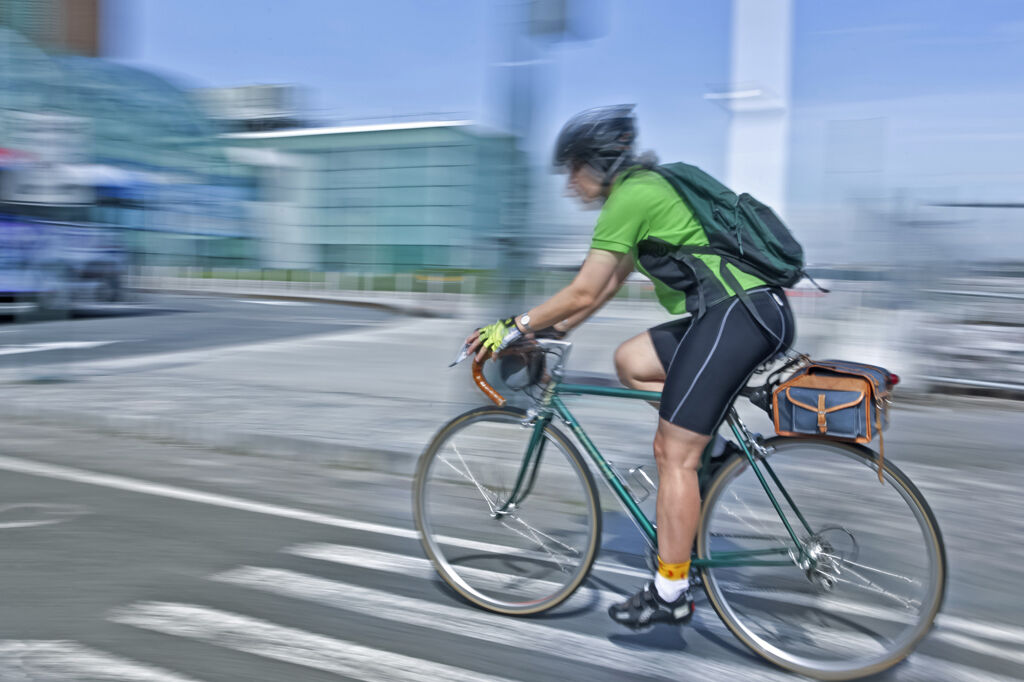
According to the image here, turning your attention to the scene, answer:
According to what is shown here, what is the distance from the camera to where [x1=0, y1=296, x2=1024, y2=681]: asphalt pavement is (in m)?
3.25

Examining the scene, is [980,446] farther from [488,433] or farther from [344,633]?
[344,633]

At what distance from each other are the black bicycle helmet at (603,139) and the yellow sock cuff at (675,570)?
1.28m

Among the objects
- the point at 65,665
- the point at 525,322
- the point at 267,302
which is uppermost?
the point at 525,322

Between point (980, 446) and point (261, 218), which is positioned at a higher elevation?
point (261, 218)

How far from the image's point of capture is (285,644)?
3340 millimetres

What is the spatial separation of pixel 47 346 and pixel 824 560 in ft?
40.1

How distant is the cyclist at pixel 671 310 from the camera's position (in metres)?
3.12

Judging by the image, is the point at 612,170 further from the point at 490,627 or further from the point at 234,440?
the point at 234,440

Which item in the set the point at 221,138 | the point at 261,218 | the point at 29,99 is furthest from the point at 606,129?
the point at 261,218

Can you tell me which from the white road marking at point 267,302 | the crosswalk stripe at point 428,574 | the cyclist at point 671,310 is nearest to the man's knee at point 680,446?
the cyclist at point 671,310

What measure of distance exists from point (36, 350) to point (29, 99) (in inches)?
160

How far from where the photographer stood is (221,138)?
75.7 feet

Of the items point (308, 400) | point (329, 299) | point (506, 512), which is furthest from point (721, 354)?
point (329, 299)

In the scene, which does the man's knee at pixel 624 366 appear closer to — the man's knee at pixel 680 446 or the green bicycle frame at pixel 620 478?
the green bicycle frame at pixel 620 478
